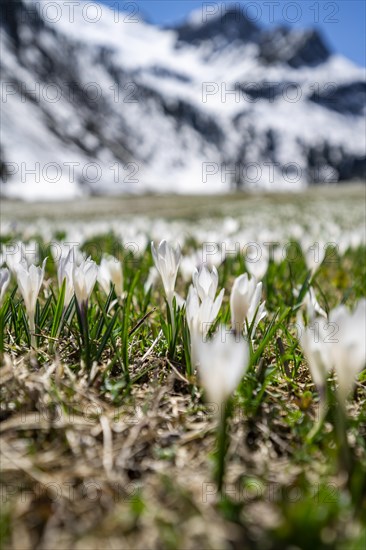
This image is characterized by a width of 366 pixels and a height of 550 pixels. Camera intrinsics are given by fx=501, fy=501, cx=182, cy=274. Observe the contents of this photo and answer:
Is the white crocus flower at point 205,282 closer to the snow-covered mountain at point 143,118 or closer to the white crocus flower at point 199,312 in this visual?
the white crocus flower at point 199,312

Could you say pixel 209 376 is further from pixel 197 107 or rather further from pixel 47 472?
pixel 197 107

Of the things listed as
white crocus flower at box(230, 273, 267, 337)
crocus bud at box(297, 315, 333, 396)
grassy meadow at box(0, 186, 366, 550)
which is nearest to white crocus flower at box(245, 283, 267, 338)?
white crocus flower at box(230, 273, 267, 337)

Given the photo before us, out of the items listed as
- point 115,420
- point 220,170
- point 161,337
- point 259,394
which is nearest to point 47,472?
point 115,420

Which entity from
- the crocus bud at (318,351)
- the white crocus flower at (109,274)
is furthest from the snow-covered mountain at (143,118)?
the crocus bud at (318,351)

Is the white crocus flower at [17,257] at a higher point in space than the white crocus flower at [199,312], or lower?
higher

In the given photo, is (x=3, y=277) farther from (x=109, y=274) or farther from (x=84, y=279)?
(x=109, y=274)

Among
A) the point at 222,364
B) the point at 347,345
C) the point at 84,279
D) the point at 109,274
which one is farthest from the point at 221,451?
the point at 109,274
